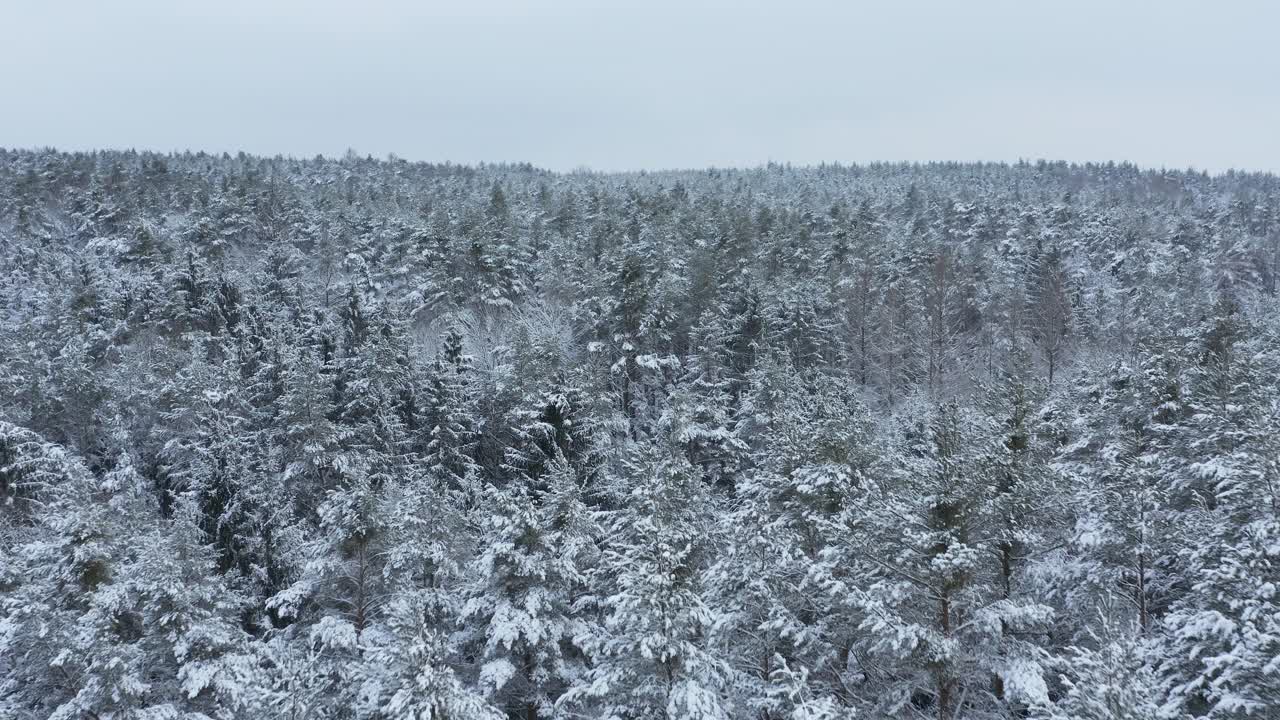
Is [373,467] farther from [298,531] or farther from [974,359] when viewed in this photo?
[974,359]

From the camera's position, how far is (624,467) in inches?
1196

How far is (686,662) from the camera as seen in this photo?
40.4 feet

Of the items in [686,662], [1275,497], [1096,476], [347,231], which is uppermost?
[347,231]

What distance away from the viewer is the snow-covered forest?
1211 cm

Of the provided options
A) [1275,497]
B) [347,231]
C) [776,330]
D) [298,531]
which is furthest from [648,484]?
[347,231]

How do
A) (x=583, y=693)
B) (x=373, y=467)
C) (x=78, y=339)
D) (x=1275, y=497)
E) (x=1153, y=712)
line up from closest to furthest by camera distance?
(x=1153, y=712) → (x=1275, y=497) → (x=583, y=693) → (x=373, y=467) → (x=78, y=339)

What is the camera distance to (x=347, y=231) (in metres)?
57.7

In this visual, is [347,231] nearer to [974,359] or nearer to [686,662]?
[974,359]

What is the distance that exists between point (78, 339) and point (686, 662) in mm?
40824

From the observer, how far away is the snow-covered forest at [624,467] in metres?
12.1

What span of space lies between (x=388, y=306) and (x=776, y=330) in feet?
80.2

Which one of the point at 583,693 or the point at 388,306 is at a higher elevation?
the point at 388,306

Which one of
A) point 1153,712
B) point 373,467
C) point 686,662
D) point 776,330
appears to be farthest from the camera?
point 776,330

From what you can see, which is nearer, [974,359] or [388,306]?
[388,306]
